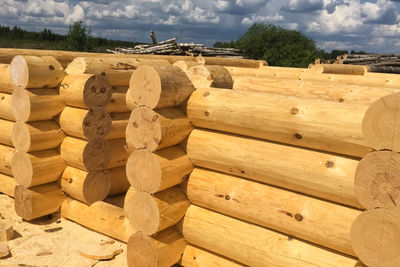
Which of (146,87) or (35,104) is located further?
(35,104)

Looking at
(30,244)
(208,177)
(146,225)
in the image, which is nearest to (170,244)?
(146,225)

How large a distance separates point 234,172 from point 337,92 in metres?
2.40

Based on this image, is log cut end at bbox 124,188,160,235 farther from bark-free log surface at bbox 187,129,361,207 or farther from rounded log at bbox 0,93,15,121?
rounded log at bbox 0,93,15,121

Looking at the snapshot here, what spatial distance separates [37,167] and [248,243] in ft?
12.2

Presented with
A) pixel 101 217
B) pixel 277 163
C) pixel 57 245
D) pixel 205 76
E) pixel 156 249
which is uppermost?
pixel 205 76

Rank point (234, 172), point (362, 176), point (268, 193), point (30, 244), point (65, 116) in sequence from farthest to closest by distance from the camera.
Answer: point (65, 116)
point (30, 244)
point (234, 172)
point (268, 193)
point (362, 176)

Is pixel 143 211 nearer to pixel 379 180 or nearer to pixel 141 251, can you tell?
pixel 141 251

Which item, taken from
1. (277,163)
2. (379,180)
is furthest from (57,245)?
(379,180)

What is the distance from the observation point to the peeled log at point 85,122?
575 centimetres

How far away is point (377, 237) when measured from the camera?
287 cm

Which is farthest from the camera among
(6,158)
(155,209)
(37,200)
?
(6,158)

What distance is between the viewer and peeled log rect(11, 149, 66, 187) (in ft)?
19.0

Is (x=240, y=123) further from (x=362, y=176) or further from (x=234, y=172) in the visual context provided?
(x=362, y=176)

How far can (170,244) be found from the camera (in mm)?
4359
